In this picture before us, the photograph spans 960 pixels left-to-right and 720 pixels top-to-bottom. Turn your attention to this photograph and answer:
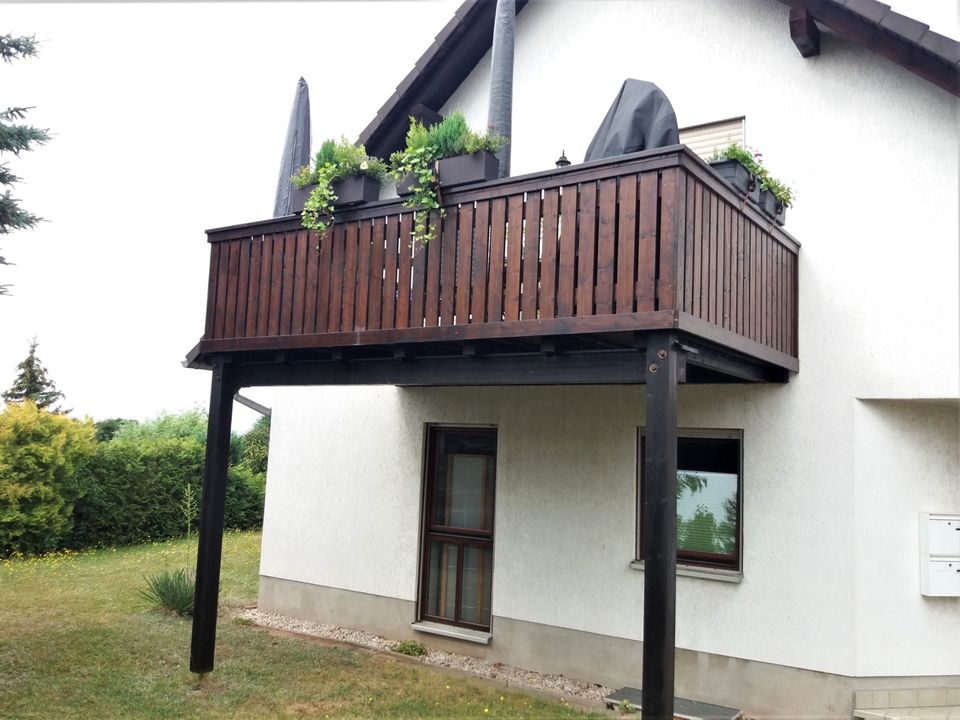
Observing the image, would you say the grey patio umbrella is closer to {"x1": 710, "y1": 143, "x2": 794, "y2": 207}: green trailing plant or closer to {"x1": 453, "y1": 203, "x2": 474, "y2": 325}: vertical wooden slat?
{"x1": 453, "y1": 203, "x2": 474, "y2": 325}: vertical wooden slat

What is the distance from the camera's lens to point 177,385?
116 feet

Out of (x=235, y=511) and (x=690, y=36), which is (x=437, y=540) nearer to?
(x=690, y=36)

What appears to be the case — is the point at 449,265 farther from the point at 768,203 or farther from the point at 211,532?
the point at 211,532

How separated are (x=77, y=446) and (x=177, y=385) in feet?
74.3

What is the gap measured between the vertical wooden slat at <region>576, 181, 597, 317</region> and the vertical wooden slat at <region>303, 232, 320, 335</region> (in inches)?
97.5

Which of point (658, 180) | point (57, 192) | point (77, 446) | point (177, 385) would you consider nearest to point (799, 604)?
point (658, 180)

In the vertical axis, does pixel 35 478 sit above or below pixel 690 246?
below

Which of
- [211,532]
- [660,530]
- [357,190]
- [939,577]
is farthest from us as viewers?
[211,532]

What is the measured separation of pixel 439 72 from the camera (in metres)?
9.02

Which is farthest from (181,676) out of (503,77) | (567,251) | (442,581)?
(503,77)

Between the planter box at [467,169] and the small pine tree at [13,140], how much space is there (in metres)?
4.97

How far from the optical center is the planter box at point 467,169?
570 cm

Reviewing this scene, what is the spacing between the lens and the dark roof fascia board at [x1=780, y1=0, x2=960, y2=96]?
18.7 ft

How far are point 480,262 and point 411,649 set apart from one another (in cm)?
454
